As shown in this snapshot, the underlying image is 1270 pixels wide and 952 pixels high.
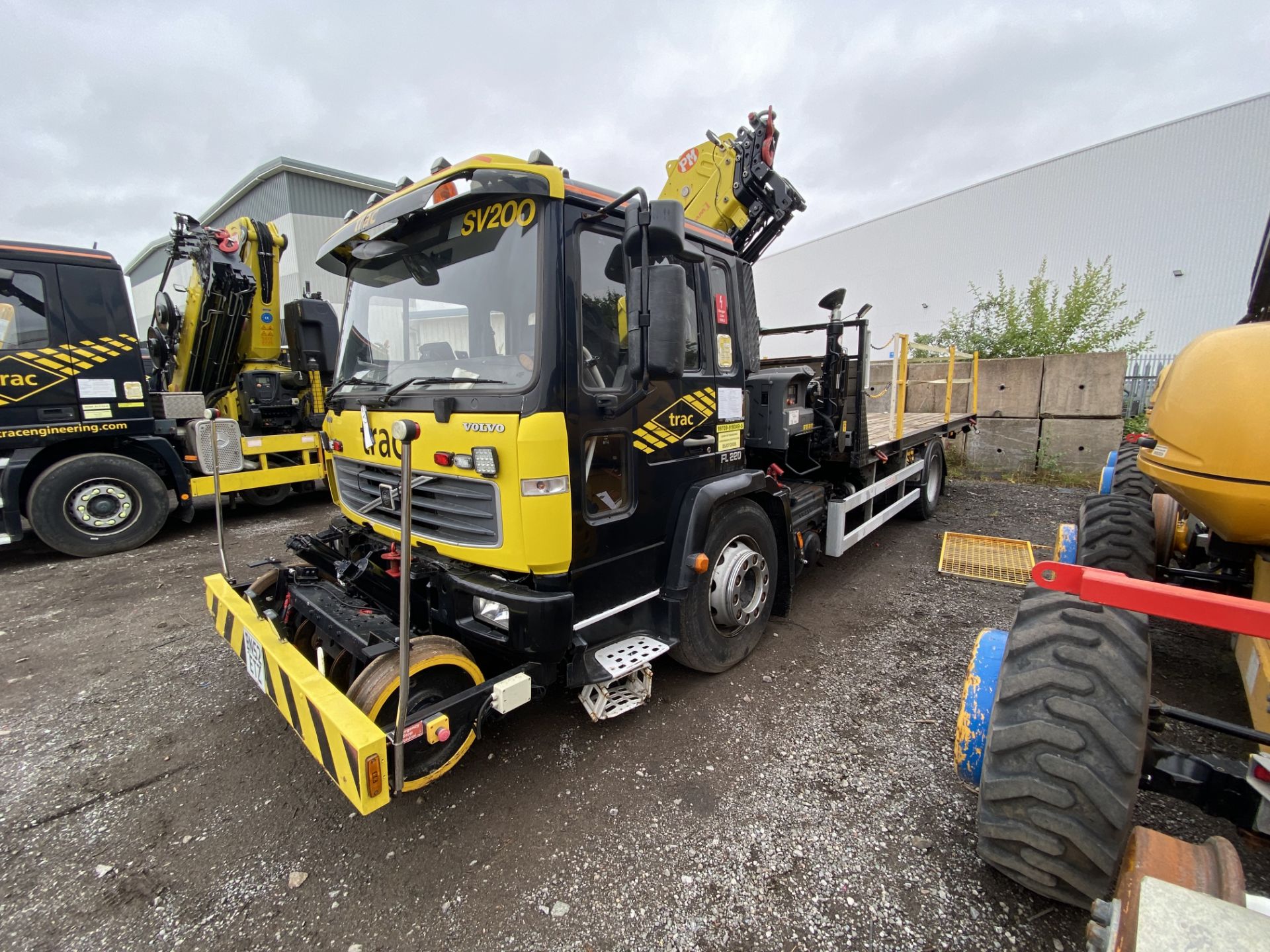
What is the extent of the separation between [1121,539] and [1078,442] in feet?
23.8

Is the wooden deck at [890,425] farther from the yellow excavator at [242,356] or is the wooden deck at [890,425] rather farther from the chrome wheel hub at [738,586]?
the yellow excavator at [242,356]

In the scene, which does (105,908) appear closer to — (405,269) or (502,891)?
(502,891)

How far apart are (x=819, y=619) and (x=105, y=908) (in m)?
4.02

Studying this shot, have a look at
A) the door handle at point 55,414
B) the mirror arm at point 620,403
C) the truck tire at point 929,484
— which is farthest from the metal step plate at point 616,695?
the door handle at point 55,414

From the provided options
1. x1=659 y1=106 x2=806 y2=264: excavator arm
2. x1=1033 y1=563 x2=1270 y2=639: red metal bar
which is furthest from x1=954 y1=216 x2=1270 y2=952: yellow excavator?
x1=659 y1=106 x2=806 y2=264: excavator arm

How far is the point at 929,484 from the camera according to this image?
6.91 meters

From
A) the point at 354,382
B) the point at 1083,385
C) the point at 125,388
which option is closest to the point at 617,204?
the point at 354,382

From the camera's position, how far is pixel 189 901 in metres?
1.96

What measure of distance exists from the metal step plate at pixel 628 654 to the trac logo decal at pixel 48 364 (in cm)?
644

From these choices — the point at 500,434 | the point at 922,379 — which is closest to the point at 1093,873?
the point at 500,434

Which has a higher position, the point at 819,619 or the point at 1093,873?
the point at 1093,873

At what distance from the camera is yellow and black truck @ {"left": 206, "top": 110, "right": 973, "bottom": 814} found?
2.17 metres

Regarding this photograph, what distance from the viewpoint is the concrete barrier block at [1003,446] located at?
9117 mm

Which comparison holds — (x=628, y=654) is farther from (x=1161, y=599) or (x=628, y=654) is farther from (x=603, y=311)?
(x=1161, y=599)
